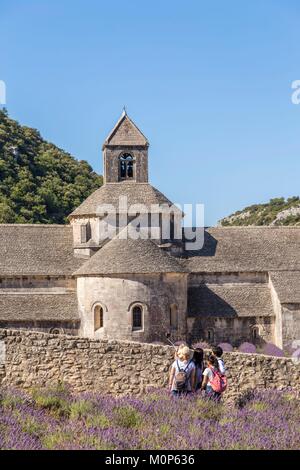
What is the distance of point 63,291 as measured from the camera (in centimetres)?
3369

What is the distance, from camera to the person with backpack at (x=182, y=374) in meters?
13.0

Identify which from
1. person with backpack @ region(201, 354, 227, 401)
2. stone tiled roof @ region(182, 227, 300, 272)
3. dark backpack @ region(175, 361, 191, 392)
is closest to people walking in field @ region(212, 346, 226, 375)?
person with backpack @ region(201, 354, 227, 401)

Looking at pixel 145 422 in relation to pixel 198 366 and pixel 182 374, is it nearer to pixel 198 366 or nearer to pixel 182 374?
pixel 182 374

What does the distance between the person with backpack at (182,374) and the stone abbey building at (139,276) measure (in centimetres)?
1718

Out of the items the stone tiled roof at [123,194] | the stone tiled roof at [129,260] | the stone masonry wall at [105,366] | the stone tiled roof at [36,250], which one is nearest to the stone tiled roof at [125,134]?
the stone tiled roof at [123,194]

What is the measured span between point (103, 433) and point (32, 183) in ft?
188

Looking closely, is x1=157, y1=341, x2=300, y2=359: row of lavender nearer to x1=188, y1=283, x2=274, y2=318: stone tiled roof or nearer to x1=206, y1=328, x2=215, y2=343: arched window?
x1=206, y1=328, x2=215, y2=343: arched window

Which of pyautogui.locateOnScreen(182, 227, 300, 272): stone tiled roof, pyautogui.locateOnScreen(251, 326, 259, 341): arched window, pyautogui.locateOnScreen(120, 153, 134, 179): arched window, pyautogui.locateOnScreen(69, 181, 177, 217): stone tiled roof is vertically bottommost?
pyautogui.locateOnScreen(251, 326, 259, 341): arched window

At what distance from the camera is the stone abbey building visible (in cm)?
3059

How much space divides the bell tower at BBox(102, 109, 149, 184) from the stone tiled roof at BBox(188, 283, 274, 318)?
21.0 ft

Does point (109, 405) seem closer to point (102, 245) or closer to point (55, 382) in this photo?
point (55, 382)

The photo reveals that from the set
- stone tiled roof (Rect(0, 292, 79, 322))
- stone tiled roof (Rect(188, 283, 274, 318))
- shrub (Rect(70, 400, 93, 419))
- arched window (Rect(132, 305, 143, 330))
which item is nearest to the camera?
shrub (Rect(70, 400, 93, 419))

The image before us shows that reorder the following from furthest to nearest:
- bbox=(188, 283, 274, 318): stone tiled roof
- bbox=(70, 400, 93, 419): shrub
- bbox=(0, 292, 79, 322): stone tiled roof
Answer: bbox=(188, 283, 274, 318): stone tiled roof, bbox=(0, 292, 79, 322): stone tiled roof, bbox=(70, 400, 93, 419): shrub
